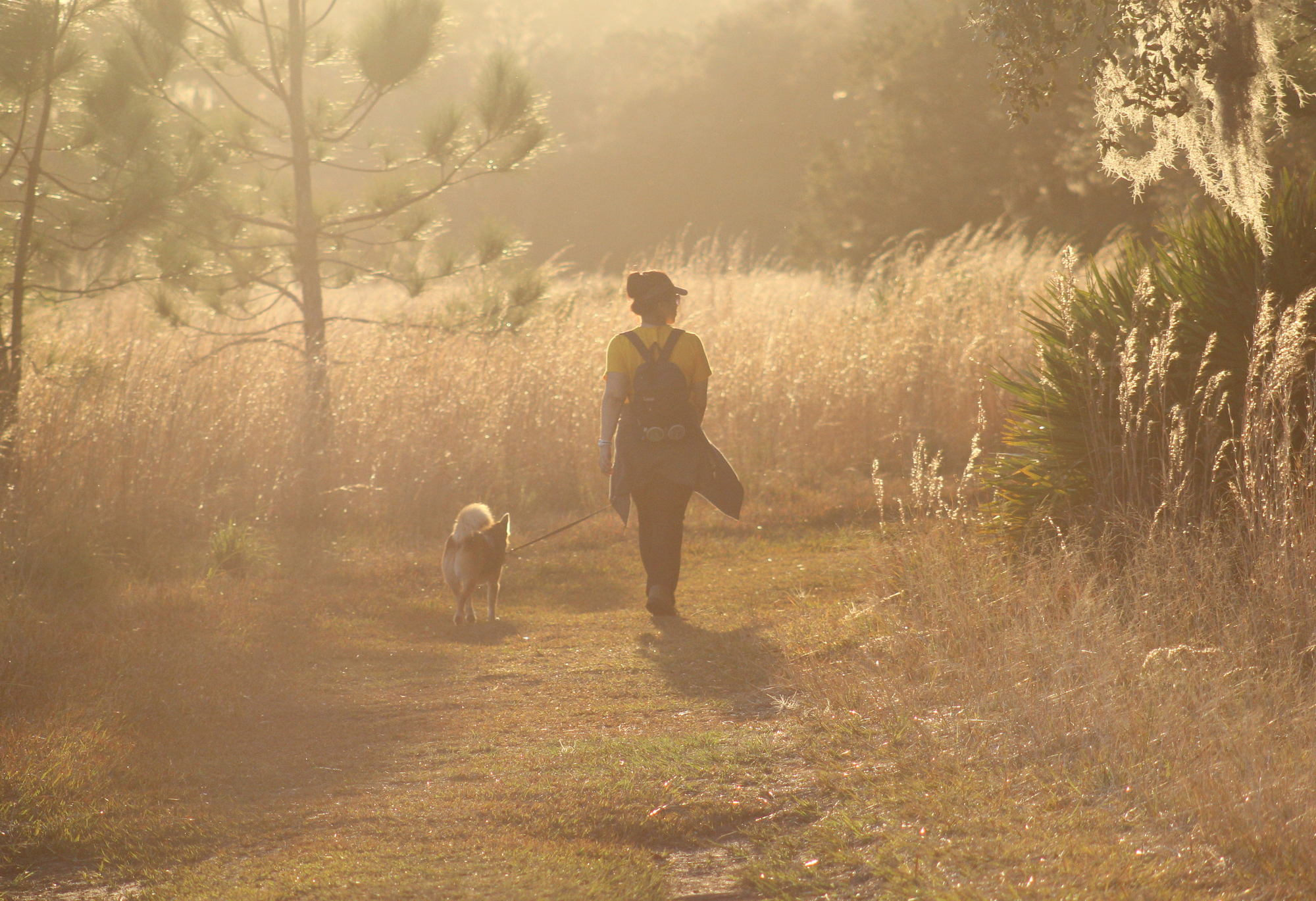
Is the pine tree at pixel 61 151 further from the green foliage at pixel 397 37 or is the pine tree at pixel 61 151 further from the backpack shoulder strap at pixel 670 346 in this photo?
the backpack shoulder strap at pixel 670 346

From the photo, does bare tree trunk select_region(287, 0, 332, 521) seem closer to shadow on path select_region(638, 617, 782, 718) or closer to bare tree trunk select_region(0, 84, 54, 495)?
bare tree trunk select_region(0, 84, 54, 495)

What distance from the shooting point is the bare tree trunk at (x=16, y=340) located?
7289mm

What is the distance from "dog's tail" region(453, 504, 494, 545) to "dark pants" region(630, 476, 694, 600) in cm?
97

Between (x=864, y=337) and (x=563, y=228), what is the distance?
29221 millimetres

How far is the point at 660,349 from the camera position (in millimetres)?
6309

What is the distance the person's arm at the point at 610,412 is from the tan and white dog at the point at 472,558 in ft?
3.15

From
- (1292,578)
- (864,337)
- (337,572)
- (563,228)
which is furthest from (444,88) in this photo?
(1292,578)

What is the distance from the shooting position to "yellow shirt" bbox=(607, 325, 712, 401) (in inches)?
250

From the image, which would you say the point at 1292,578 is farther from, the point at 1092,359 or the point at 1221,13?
the point at 1221,13

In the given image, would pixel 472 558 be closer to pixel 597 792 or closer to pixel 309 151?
pixel 597 792

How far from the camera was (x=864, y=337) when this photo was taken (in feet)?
38.7

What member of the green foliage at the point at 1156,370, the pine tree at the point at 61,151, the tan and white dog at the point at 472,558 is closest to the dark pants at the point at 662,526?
the tan and white dog at the point at 472,558

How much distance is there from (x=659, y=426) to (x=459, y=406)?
426 centimetres

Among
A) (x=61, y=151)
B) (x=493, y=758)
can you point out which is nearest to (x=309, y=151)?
(x=61, y=151)
